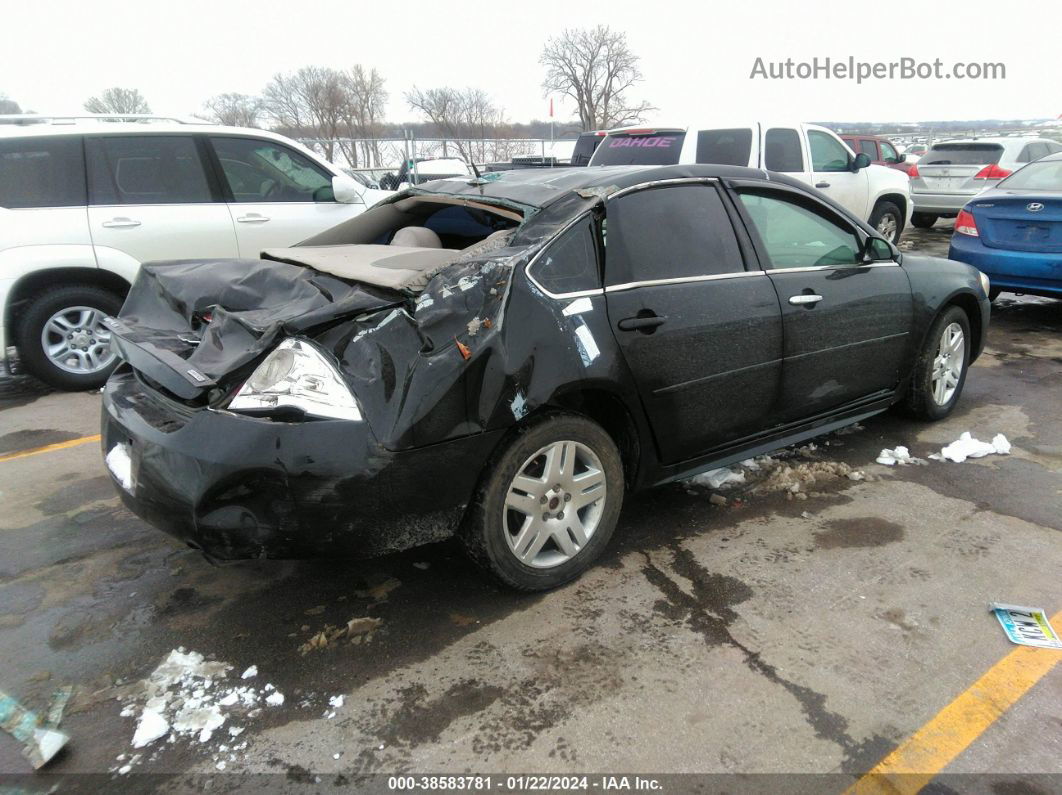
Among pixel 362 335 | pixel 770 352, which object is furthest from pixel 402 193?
pixel 770 352

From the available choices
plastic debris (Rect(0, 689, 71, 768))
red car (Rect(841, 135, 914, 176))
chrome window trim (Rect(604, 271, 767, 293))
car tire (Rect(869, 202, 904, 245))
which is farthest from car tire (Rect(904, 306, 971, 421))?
red car (Rect(841, 135, 914, 176))

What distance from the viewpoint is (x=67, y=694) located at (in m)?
2.41

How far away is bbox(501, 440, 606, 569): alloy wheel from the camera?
2.77 metres

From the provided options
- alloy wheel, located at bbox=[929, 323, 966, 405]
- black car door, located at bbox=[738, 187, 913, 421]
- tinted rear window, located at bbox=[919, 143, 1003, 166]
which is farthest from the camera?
tinted rear window, located at bbox=[919, 143, 1003, 166]

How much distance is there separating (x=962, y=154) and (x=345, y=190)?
501 inches

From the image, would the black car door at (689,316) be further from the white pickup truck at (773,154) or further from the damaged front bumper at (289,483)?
the white pickup truck at (773,154)

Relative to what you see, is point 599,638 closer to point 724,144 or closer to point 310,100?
point 724,144

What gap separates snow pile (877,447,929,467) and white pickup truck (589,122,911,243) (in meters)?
4.73

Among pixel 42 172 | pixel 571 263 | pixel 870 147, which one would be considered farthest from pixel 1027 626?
pixel 870 147

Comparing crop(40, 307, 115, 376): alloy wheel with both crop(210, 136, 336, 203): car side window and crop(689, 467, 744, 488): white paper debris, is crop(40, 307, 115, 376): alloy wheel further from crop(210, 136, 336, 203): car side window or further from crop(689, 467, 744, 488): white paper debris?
crop(689, 467, 744, 488): white paper debris

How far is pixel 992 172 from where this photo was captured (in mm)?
12836

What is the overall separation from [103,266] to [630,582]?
462cm

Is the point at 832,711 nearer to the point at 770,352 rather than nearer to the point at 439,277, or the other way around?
the point at 770,352

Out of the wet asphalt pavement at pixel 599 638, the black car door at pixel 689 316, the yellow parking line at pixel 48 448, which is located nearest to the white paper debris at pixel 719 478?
the wet asphalt pavement at pixel 599 638
